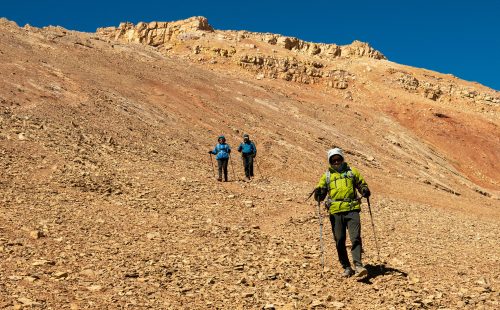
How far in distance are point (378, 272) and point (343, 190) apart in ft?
5.18

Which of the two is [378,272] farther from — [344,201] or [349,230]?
[344,201]

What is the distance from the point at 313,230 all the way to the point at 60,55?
71.4 feet

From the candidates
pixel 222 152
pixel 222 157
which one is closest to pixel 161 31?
pixel 222 152

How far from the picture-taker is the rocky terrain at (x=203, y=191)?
24.7 ft

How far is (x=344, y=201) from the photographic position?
8.00 meters

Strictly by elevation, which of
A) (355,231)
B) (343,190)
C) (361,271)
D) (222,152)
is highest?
(222,152)

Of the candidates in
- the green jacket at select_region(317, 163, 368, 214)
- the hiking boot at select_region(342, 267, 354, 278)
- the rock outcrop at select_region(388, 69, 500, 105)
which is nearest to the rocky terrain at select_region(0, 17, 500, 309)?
the hiking boot at select_region(342, 267, 354, 278)

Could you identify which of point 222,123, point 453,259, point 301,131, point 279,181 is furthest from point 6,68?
point 453,259

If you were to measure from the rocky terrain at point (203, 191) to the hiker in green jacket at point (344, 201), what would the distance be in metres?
0.39

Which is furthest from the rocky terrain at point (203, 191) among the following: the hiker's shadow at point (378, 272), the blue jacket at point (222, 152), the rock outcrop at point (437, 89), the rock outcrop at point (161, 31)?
the rock outcrop at point (161, 31)

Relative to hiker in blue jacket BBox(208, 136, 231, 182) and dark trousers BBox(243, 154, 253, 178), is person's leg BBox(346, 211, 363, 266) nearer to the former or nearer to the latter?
hiker in blue jacket BBox(208, 136, 231, 182)

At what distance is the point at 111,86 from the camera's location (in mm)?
26016

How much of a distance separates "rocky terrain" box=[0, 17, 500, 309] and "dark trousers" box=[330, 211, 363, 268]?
0.36 metres

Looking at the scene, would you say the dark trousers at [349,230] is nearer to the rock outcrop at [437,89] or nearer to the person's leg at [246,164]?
the person's leg at [246,164]
